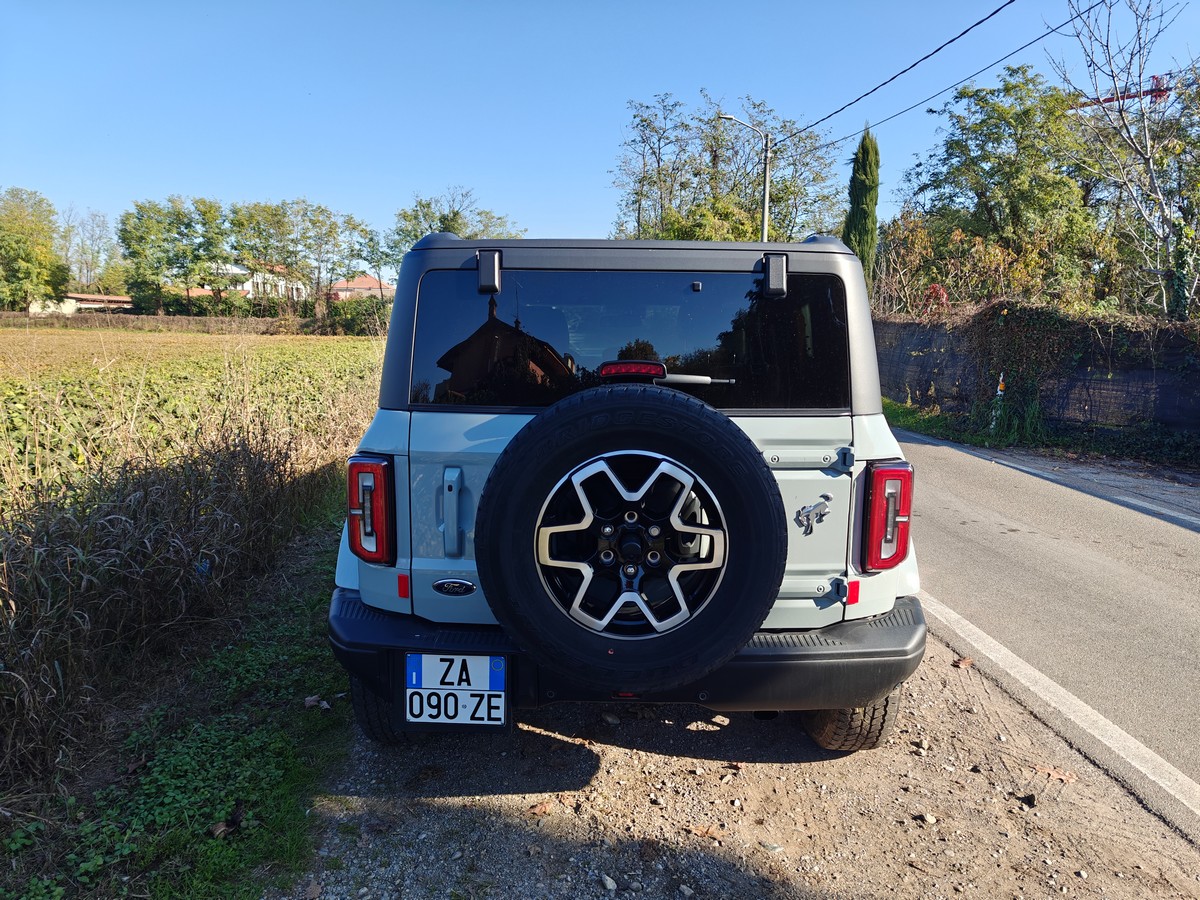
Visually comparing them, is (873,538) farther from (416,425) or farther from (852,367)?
(416,425)

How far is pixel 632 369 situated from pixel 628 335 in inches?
5.8

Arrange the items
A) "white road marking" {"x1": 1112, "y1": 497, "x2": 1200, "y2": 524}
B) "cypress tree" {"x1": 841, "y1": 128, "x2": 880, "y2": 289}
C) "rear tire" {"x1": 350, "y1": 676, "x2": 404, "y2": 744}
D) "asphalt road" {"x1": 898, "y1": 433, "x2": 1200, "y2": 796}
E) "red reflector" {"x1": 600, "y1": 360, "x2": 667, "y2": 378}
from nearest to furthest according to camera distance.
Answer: "red reflector" {"x1": 600, "y1": 360, "x2": 667, "y2": 378} < "rear tire" {"x1": 350, "y1": 676, "x2": 404, "y2": 744} < "asphalt road" {"x1": 898, "y1": 433, "x2": 1200, "y2": 796} < "white road marking" {"x1": 1112, "y1": 497, "x2": 1200, "y2": 524} < "cypress tree" {"x1": 841, "y1": 128, "x2": 880, "y2": 289}

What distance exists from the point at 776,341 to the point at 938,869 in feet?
6.05

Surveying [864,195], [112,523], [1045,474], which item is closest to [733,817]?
[112,523]

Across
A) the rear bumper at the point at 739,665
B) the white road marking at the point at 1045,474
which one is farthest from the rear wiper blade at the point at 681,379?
the white road marking at the point at 1045,474

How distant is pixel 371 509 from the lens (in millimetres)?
2572

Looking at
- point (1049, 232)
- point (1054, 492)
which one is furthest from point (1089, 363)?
point (1049, 232)

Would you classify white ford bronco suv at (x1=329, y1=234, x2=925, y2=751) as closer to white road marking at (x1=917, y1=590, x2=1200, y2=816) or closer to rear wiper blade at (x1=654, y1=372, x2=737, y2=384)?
rear wiper blade at (x1=654, y1=372, x2=737, y2=384)

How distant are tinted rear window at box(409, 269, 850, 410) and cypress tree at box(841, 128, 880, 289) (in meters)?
27.5

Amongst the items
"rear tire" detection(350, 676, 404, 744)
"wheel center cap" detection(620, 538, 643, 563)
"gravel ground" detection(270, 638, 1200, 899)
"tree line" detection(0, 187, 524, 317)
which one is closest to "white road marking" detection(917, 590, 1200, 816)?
"gravel ground" detection(270, 638, 1200, 899)

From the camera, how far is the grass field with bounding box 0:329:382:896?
2438 millimetres

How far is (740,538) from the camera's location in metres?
2.26

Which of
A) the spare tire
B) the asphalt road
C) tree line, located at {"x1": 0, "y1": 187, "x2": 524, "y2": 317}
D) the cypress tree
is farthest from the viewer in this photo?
tree line, located at {"x1": 0, "y1": 187, "x2": 524, "y2": 317}

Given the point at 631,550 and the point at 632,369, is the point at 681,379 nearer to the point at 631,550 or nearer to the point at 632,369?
the point at 632,369
